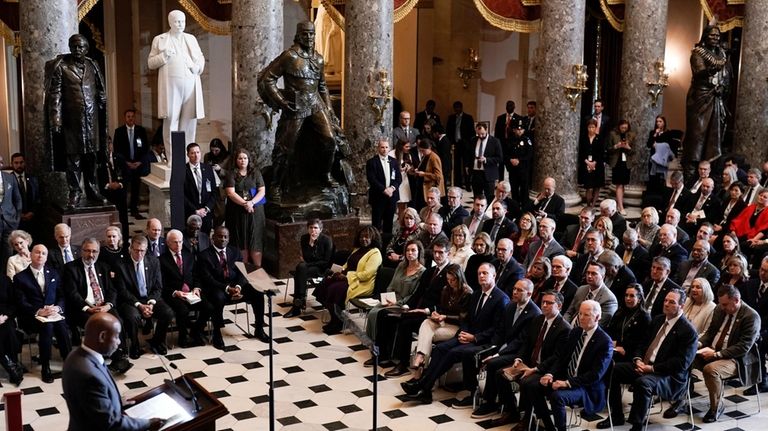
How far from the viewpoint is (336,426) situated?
9.00 m

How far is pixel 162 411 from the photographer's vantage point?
259 inches

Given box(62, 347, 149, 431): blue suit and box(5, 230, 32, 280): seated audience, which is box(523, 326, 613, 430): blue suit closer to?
box(62, 347, 149, 431): blue suit

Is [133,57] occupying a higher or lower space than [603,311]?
higher

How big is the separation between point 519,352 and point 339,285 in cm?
287

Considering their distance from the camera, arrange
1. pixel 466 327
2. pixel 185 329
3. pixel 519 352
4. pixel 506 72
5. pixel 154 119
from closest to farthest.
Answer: pixel 519 352 < pixel 466 327 < pixel 185 329 < pixel 154 119 < pixel 506 72

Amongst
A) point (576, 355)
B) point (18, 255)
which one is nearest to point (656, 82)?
point (576, 355)

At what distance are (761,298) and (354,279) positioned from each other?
3.94 meters

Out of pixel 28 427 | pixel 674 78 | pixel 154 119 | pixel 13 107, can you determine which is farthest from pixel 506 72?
pixel 28 427

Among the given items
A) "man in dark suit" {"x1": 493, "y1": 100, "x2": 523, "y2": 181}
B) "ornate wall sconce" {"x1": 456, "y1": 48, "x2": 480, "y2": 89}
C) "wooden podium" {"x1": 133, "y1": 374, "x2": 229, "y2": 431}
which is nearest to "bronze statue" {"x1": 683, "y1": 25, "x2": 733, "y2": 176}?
"man in dark suit" {"x1": 493, "y1": 100, "x2": 523, "y2": 181}

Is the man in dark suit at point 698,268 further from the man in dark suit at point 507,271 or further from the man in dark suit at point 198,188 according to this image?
the man in dark suit at point 198,188

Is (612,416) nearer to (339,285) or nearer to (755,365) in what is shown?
(755,365)

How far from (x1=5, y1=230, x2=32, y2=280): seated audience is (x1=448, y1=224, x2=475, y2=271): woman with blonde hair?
162 inches

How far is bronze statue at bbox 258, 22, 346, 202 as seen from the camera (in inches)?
512

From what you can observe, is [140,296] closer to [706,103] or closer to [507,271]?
[507,271]
